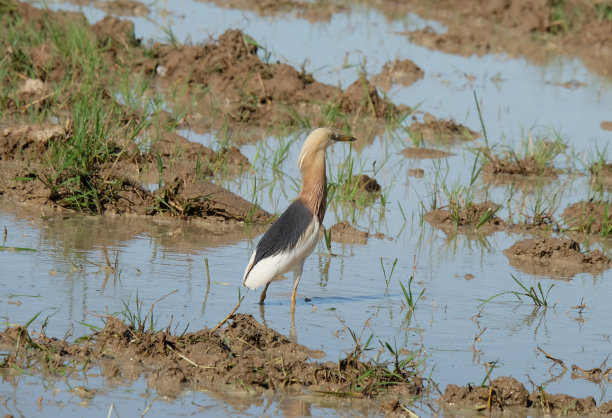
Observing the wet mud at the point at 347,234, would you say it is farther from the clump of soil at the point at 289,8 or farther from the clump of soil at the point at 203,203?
the clump of soil at the point at 289,8

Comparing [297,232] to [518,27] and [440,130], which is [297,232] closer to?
[440,130]

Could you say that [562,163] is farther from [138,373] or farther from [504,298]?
[138,373]

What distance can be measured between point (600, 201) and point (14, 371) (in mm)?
5915

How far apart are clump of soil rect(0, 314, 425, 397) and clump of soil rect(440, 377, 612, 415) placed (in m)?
0.24

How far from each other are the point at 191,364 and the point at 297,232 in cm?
161

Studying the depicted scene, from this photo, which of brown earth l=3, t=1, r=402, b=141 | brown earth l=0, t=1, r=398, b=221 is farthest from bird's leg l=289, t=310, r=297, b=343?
Result: brown earth l=3, t=1, r=402, b=141

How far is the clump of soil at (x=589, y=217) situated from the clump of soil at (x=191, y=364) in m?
4.04

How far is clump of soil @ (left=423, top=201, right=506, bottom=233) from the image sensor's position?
8.71 metres

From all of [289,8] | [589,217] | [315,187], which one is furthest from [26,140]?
[289,8]

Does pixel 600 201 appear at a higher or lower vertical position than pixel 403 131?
lower

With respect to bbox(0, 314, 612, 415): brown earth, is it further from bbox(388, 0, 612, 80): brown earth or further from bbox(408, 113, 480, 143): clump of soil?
bbox(388, 0, 612, 80): brown earth

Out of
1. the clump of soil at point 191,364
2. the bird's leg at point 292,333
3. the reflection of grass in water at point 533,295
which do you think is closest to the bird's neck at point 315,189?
the bird's leg at point 292,333

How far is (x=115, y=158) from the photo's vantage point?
8828 millimetres

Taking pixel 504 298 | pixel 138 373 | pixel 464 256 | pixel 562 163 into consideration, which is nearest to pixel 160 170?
pixel 464 256
